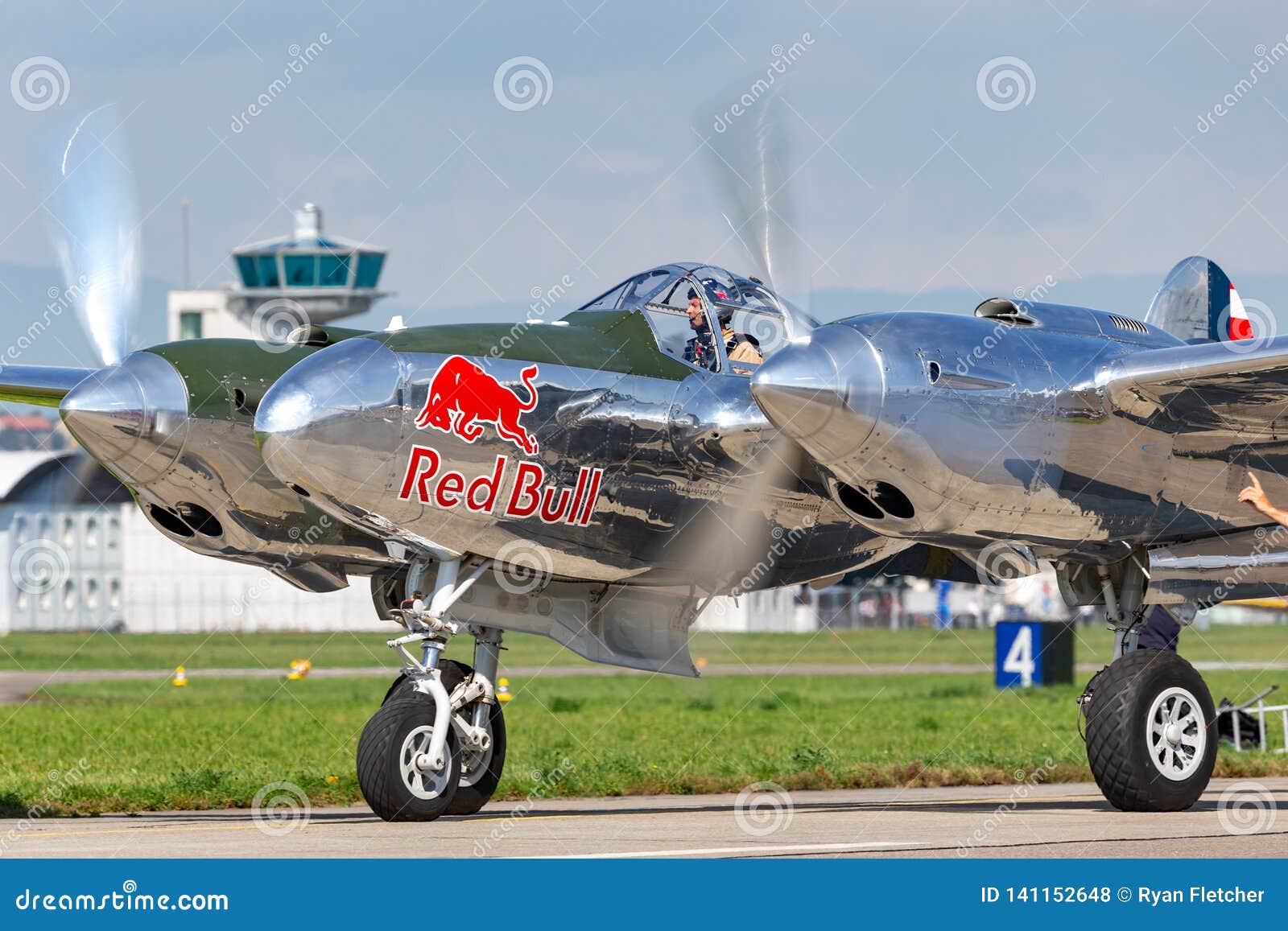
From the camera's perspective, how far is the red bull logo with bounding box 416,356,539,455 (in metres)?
13.0

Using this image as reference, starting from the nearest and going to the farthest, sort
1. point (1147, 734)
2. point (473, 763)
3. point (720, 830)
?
point (720, 830) < point (1147, 734) < point (473, 763)

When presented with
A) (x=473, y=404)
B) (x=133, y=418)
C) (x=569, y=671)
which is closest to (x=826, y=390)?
(x=473, y=404)

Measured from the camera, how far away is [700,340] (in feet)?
47.8

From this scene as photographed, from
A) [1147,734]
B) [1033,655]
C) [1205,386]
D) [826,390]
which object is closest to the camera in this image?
[826,390]

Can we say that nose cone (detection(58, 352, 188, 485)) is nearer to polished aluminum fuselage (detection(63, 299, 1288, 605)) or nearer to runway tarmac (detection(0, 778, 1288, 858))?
polished aluminum fuselage (detection(63, 299, 1288, 605))

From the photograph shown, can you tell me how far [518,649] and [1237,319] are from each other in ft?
135

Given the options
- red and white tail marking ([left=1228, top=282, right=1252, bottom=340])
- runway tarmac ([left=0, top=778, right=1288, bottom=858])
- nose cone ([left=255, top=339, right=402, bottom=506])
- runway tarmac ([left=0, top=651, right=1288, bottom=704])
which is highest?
red and white tail marking ([left=1228, top=282, right=1252, bottom=340])

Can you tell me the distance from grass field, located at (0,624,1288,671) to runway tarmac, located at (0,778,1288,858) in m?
27.8

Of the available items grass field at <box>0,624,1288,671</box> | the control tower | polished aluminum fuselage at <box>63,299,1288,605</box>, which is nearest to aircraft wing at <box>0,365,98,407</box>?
polished aluminum fuselage at <box>63,299,1288,605</box>

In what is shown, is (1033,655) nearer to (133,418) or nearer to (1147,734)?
(1147,734)

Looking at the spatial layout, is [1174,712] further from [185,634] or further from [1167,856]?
[185,634]

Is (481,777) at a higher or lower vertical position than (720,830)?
higher

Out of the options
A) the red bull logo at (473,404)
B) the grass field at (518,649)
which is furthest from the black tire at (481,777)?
the grass field at (518,649)

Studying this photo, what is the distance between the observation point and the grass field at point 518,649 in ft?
166
